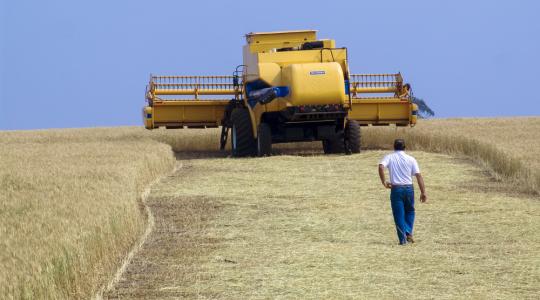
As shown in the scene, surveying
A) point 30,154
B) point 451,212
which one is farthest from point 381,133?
point 451,212

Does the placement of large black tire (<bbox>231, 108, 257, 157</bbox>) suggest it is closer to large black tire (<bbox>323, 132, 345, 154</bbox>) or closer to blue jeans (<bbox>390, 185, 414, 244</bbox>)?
large black tire (<bbox>323, 132, 345, 154</bbox>)

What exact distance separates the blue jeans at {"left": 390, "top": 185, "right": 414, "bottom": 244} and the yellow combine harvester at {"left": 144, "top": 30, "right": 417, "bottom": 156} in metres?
12.9

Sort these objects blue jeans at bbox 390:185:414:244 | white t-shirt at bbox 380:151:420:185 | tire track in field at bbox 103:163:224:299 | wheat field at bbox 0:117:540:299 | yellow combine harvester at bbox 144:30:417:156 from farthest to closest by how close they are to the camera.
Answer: yellow combine harvester at bbox 144:30:417:156 → white t-shirt at bbox 380:151:420:185 → blue jeans at bbox 390:185:414:244 → tire track in field at bbox 103:163:224:299 → wheat field at bbox 0:117:540:299

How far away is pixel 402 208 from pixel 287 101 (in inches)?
526

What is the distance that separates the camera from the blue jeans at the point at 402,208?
1316cm

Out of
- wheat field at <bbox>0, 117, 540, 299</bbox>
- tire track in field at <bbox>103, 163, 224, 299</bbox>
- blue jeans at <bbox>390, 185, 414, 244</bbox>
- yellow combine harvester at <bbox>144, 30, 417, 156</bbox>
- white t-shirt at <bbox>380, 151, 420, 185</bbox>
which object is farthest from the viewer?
yellow combine harvester at <bbox>144, 30, 417, 156</bbox>

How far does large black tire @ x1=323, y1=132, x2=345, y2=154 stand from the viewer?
93.4 feet

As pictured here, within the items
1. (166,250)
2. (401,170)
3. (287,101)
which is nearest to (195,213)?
(166,250)

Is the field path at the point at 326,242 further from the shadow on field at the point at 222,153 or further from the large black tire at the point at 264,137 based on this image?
the shadow on field at the point at 222,153

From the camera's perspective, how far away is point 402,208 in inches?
522

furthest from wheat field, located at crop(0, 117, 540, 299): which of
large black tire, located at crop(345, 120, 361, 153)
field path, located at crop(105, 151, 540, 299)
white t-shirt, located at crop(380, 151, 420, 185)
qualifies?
white t-shirt, located at crop(380, 151, 420, 185)

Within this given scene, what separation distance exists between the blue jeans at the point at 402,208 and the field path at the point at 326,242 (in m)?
0.27

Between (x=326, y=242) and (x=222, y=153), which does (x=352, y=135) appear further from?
(x=326, y=242)

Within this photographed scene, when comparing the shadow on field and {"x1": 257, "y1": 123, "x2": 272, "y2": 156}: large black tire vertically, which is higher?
{"x1": 257, "y1": 123, "x2": 272, "y2": 156}: large black tire
